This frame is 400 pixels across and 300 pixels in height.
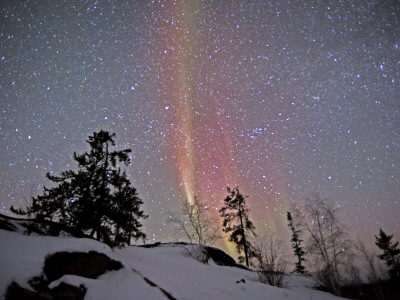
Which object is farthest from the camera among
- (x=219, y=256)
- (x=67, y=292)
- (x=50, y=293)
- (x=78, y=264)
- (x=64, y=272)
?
(x=219, y=256)

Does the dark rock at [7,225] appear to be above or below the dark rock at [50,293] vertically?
above

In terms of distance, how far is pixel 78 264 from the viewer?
641 centimetres

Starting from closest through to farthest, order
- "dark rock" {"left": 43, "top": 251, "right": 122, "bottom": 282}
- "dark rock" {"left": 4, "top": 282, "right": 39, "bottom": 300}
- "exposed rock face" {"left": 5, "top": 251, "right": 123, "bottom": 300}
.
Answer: "dark rock" {"left": 4, "top": 282, "right": 39, "bottom": 300} → "exposed rock face" {"left": 5, "top": 251, "right": 123, "bottom": 300} → "dark rock" {"left": 43, "top": 251, "right": 122, "bottom": 282}

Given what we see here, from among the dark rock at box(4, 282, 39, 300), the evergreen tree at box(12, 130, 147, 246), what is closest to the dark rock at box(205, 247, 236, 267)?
the evergreen tree at box(12, 130, 147, 246)

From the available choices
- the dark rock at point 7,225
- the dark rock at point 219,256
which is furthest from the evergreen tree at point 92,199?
the dark rock at point 219,256

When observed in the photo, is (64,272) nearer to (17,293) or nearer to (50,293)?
(50,293)

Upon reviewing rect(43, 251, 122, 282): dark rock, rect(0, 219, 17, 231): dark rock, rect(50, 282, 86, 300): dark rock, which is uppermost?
rect(0, 219, 17, 231): dark rock

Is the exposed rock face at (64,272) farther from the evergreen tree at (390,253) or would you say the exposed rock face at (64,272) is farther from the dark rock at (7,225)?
the evergreen tree at (390,253)

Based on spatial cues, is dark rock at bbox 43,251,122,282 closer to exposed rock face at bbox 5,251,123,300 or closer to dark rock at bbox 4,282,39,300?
exposed rock face at bbox 5,251,123,300

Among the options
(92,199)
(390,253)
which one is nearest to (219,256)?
(92,199)

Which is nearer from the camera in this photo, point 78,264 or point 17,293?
point 17,293

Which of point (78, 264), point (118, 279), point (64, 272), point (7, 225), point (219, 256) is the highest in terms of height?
point (7, 225)

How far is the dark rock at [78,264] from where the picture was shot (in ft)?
18.6

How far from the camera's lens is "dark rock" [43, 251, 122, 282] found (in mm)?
5680
